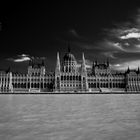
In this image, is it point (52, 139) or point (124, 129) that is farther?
point (124, 129)

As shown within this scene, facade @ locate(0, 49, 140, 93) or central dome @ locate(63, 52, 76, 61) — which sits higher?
central dome @ locate(63, 52, 76, 61)

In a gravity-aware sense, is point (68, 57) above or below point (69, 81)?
above

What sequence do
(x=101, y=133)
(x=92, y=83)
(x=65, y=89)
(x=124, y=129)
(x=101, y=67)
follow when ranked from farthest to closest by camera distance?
(x=101, y=67) → (x=92, y=83) → (x=65, y=89) → (x=124, y=129) → (x=101, y=133)

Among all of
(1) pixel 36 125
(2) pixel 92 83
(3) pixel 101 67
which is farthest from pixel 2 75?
(1) pixel 36 125

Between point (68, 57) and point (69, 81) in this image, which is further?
point (68, 57)

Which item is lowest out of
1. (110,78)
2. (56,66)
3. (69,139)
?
(69,139)

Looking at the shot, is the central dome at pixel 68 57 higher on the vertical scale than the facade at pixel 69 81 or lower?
higher

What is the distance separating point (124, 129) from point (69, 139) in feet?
12.3

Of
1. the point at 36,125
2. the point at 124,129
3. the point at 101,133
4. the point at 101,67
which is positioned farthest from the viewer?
the point at 101,67

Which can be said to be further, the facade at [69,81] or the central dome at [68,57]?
the central dome at [68,57]

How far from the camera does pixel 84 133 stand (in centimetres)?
1103

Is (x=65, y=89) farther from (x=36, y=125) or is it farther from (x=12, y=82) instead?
(x=36, y=125)

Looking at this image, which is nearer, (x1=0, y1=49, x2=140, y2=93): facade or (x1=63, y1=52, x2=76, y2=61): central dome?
(x1=0, y1=49, x2=140, y2=93): facade

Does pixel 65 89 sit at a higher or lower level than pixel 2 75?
lower
